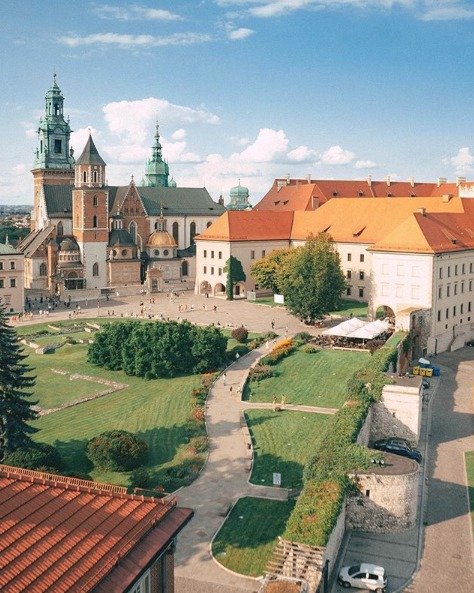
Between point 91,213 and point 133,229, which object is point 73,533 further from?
point 133,229

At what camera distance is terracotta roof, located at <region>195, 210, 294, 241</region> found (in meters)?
Answer: 80.1

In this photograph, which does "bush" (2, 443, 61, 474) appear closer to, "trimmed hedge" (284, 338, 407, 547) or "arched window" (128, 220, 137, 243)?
"trimmed hedge" (284, 338, 407, 547)

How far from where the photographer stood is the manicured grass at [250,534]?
23.4 m

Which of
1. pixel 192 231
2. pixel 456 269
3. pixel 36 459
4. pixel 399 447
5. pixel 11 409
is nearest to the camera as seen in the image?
pixel 36 459

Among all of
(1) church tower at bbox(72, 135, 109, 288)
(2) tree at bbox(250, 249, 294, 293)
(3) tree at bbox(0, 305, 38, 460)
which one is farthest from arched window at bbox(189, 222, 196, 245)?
(3) tree at bbox(0, 305, 38, 460)

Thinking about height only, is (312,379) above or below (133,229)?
below

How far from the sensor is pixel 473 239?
62.4 metres

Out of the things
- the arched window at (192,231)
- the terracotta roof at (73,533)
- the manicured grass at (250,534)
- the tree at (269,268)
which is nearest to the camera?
the terracotta roof at (73,533)

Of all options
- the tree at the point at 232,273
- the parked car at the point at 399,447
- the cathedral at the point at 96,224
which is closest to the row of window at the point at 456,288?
the parked car at the point at 399,447

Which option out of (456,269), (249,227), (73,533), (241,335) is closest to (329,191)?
(249,227)

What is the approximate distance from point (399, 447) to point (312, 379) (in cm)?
1132

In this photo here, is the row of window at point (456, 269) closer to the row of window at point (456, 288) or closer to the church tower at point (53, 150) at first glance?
the row of window at point (456, 288)

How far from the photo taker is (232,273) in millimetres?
78625

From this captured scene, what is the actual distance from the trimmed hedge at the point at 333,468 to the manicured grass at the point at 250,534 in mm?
1632
